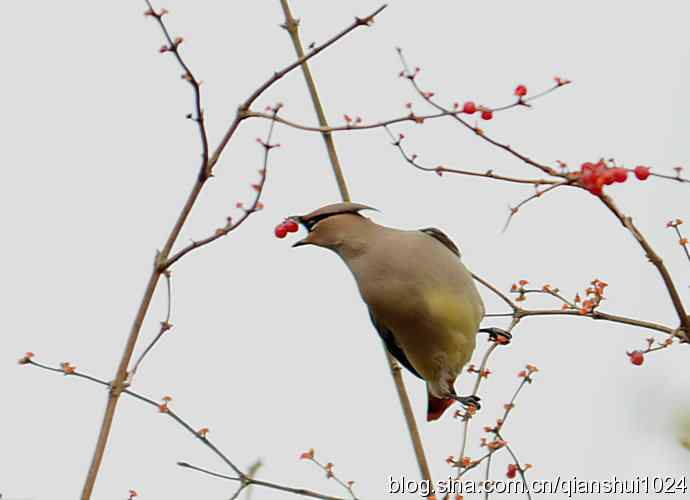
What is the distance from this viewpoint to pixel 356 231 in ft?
13.5

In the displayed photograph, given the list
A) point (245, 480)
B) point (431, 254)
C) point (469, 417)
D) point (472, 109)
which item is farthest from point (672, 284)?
point (431, 254)

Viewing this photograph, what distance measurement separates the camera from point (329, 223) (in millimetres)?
4066

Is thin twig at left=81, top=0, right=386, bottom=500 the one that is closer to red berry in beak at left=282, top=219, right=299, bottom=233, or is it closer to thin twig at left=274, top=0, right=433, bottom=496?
thin twig at left=274, top=0, right=433, bottom=496

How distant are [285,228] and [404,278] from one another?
21.4 inches

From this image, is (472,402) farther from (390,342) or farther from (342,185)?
(390,342)

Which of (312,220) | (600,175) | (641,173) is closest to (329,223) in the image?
(312,220)

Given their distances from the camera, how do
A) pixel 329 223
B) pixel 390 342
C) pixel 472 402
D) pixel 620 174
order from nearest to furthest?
pixel 620 174
pixel 472 402
pixel 329 223
pixel 390 342

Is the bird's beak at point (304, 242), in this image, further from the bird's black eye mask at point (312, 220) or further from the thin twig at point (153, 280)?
the thin twig at point (153, 280)

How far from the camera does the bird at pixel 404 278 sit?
A: 409 centimetres

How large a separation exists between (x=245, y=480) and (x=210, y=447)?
0.55 feet

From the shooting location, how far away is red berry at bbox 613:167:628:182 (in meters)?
2.26

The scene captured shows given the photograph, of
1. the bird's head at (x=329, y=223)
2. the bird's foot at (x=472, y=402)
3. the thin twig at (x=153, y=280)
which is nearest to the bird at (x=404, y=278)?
the bird's head at (x=329, y=223)

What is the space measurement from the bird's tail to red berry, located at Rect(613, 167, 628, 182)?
248 cm

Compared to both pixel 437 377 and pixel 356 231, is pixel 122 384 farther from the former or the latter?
pixel 437 377
